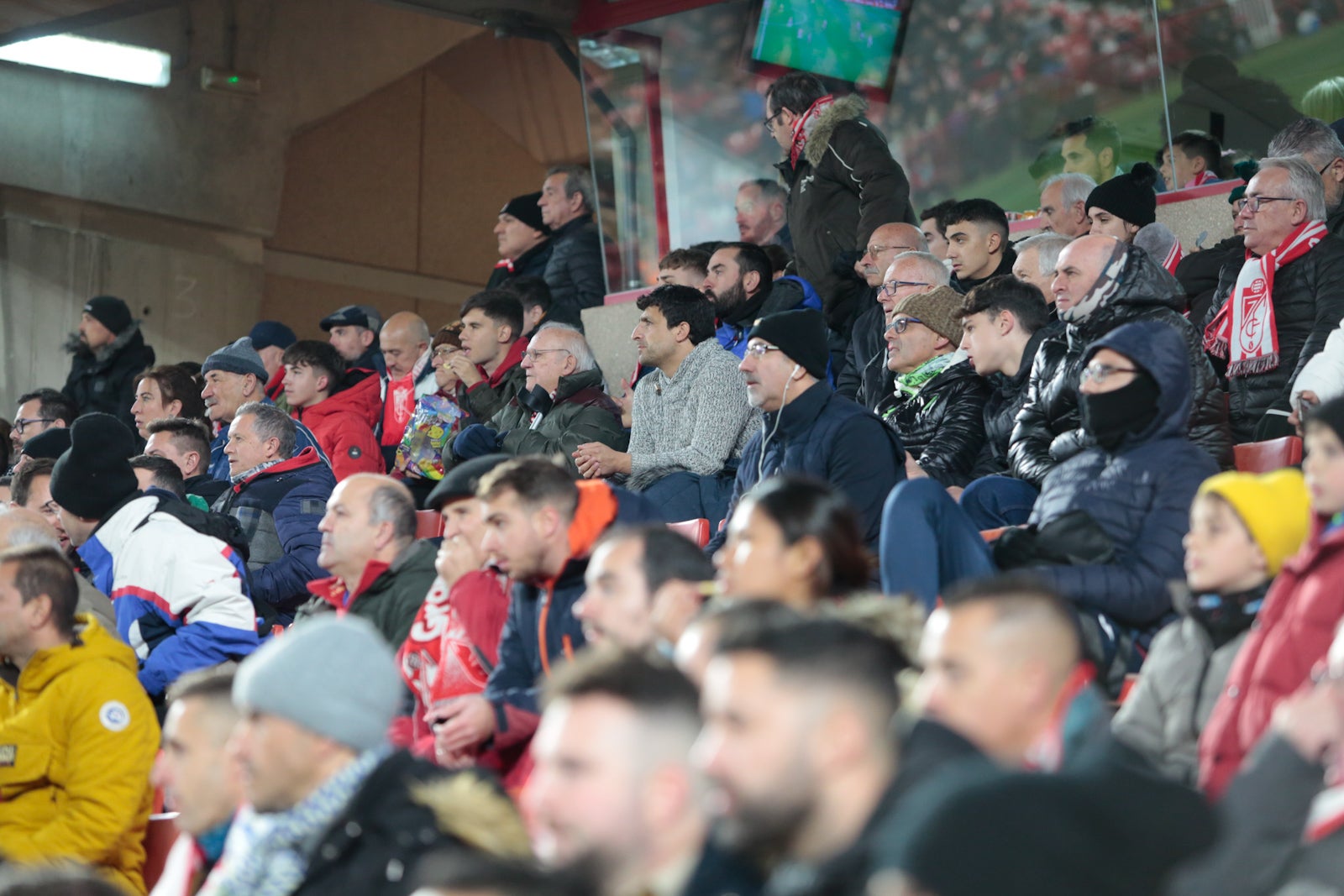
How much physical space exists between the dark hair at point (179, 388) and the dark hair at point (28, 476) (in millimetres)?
1940

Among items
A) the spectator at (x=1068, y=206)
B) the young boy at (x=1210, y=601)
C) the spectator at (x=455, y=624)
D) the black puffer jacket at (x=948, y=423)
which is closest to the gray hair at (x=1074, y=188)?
the spectator at (x=1068, y=206)

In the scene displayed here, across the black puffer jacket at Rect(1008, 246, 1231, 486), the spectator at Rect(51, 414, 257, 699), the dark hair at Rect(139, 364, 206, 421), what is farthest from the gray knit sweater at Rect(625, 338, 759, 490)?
the dark hair at Rect(139, 364, 206, 421)

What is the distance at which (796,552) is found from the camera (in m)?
4.02

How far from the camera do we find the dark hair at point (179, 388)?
973 cm

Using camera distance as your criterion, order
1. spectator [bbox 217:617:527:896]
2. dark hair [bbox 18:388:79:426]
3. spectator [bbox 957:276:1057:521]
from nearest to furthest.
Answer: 1. spectator [bbox 217:617:527:896]
2. spectator [bbox 957:276:1057:521]
3. dark hair [bbox 18:388:79:426]

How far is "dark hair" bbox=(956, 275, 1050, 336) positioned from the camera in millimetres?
6414

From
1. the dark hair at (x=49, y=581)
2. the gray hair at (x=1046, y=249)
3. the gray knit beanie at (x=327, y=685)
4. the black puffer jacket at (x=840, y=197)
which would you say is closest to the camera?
the gray knit beanie at (x=327, y=685)

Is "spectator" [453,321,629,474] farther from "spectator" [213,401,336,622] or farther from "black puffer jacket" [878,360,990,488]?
"black puffer jacket" [878,360,990,488]

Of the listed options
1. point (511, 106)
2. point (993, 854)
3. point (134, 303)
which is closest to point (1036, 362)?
point (993, 854)

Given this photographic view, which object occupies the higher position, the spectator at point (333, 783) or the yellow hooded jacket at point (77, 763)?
the spectator at point (333, 783)

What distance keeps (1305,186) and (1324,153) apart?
77 centimetres

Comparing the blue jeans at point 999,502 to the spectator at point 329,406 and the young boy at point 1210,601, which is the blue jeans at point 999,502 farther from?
the spectator at point 329,406

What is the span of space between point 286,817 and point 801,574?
1294 mm

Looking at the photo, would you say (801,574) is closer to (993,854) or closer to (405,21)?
(993,854)
